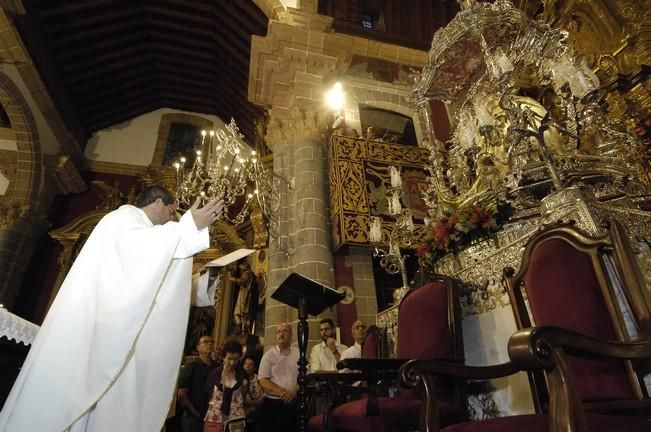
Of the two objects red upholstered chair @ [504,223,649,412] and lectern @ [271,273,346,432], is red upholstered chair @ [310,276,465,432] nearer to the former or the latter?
red upholstered chair @ [504,223,649,412]

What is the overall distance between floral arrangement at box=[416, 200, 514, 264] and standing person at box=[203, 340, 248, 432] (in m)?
1.87

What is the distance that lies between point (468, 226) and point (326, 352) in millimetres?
2048

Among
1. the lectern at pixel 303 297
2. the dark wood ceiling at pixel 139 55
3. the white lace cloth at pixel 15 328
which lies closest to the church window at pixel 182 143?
the dark wood ceiling at pixel 139 55

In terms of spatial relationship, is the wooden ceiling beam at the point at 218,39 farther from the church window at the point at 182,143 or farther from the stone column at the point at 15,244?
the stone column at the point at 15,244

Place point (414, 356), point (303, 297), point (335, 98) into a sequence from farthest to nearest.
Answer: point (335, 98) → point (303, 297) → point (414, 356)

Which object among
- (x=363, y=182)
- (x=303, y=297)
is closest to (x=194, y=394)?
(x=303, y=297)

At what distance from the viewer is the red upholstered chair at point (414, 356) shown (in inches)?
66.0

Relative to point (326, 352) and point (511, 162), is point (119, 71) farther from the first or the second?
point (511, 162)

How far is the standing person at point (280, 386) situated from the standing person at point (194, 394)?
56 cm

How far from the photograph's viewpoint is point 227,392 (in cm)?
302

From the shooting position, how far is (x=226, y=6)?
8141 millimetres

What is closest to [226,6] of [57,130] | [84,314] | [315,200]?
[57,130]

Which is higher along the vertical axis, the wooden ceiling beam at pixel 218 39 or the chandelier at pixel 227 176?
the wooden ceiling beam at pixel 218 39

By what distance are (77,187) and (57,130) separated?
1.35 meters
